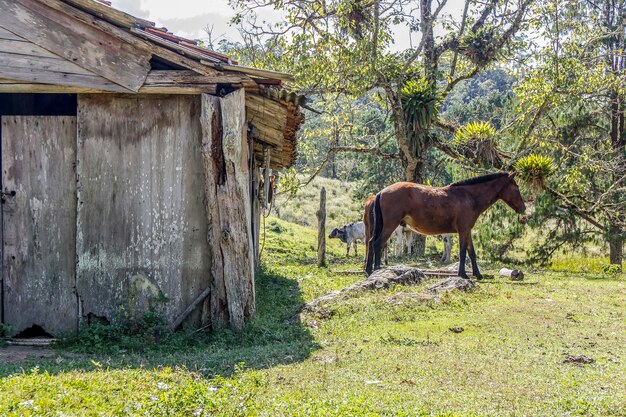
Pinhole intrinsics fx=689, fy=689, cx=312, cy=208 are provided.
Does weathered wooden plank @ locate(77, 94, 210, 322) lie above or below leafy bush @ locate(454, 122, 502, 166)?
below

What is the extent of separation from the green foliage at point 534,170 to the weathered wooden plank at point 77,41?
1049cm

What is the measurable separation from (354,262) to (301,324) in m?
9.81

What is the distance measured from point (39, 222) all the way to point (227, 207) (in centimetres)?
248

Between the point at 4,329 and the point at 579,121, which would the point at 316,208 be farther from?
the point at 4,329

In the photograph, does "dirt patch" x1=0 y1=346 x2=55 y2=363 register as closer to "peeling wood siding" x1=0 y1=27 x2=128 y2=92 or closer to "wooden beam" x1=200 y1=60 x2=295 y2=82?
"peeling wood siding" x1=0 y1=27 x2=128 y2=92

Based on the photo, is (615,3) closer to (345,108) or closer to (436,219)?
(345,108)

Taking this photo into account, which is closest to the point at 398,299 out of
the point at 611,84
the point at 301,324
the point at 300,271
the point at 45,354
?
the point at 301,324

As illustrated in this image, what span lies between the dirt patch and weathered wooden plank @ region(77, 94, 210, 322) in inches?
31.5

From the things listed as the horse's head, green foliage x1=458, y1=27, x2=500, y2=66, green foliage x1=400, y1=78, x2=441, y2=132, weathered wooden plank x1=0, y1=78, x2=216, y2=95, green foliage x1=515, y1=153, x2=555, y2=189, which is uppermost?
green foliage x1=458, y1=27, x2=500, y2=66

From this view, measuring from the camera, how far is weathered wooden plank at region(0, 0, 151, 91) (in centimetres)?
848

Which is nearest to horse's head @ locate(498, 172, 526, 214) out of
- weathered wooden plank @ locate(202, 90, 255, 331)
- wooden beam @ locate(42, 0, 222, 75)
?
weathered wooden plank @ locate(202, 90, 255, 331)

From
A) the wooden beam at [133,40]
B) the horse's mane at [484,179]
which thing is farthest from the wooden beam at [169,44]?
the horse's mane at [484,179]

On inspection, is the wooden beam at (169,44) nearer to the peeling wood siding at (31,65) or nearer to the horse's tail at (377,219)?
the peeling wood siding at (31,65)

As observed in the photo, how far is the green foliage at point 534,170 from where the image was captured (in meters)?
16.4
